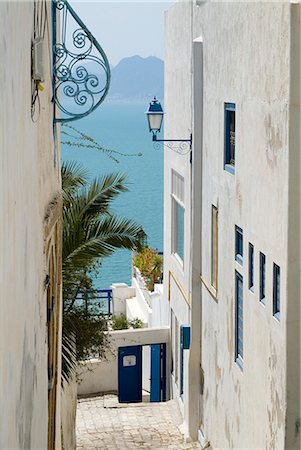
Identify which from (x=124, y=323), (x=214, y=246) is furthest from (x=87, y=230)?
(x=124, y=323)

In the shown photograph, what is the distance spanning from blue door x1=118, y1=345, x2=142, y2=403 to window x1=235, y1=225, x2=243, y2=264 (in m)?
9.20

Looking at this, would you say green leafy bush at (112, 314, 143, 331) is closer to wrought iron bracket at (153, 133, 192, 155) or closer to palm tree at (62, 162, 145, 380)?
wrought iron bracket at (153, 133, 192, 155)

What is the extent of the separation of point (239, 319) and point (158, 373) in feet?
30.8

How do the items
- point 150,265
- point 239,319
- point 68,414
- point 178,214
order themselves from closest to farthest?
1. point 239,319
2. point 68,414
3. point 178,214
4. point 150,265

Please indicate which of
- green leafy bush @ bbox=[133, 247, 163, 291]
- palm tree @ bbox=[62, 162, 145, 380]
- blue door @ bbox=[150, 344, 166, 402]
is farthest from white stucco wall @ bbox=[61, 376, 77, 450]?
green leafy bush @ bbox=[133, 247, 163, 291]

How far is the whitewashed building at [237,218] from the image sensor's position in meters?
8.52

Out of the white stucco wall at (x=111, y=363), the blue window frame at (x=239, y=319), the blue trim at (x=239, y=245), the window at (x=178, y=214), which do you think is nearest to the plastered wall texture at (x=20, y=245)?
the blue trim at (x=239, y=245)

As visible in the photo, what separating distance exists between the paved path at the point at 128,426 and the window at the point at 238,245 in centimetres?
490

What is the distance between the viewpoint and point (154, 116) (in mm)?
14961

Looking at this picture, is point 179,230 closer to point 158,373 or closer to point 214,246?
point 158,373

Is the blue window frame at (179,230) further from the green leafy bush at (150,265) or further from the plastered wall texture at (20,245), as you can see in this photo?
the plastered wall texture at (20,245)

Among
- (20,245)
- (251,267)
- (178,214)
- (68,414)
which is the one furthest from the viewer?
(178,214)

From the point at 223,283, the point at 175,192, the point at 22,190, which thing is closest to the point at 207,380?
the point at 223,283

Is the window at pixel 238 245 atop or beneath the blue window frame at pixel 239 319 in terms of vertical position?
atop
